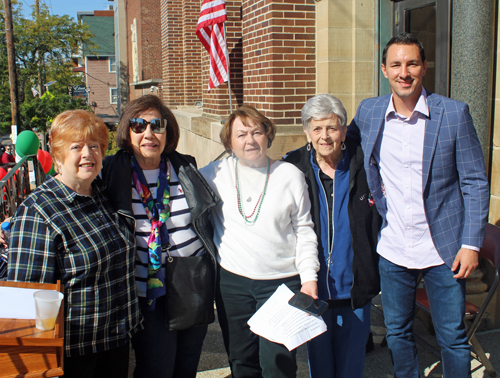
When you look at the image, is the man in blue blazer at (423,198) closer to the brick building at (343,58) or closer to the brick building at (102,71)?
the brick building at (343,58)

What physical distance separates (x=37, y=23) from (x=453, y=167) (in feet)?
122

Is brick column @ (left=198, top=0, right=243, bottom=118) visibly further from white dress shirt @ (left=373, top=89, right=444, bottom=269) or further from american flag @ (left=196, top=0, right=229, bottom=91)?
white dress shirt @ (left=373, top=89, right=444, bottom=269)

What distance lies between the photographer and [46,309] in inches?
69.3

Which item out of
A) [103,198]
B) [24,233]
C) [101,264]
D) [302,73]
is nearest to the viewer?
[24,233]

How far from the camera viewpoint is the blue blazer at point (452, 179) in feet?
7.85

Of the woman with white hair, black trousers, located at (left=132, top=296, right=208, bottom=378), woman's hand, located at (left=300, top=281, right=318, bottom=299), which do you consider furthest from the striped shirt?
the woman with white hair

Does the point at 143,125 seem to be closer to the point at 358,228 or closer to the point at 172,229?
the point at 172,229

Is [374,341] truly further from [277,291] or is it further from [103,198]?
[103,198]

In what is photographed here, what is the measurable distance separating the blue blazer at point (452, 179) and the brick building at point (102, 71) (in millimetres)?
50878

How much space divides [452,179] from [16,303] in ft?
7.00

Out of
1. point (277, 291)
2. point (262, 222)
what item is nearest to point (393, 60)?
point (262, 222)

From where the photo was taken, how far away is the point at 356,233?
2.54 m

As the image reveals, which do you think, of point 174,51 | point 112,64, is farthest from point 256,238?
point 112,64

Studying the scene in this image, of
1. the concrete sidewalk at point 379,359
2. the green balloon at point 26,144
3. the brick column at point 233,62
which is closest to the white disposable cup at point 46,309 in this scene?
the concrete sidewalk at point 379,359
